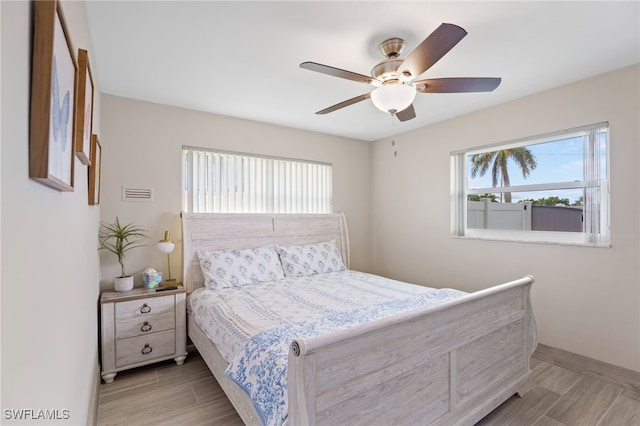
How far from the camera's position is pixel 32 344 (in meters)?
0.71

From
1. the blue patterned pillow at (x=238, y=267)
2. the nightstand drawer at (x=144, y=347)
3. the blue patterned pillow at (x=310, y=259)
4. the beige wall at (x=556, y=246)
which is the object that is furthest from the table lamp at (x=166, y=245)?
the beige wall at (x=556, y=246)

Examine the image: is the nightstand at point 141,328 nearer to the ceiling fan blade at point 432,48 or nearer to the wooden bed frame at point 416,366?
the wooden bed frame at point 416,366

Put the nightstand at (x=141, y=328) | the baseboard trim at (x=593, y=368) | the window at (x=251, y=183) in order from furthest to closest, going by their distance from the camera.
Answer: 1. the window at (x=251, y=183)
2. the nightstand at (x=141, y=328)
3. the baseboard trim at (x=593, y=368)

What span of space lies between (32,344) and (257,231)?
111 inches

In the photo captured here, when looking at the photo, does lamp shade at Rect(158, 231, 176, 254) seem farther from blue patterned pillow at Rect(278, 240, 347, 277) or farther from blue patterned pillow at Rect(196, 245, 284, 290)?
blue patterned pillow at Rect(278, 240, 347, 277)

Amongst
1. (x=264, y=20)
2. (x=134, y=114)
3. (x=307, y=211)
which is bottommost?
(x=307, y=211)

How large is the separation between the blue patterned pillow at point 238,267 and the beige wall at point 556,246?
1876 millimetres

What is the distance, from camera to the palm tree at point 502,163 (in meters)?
3.08

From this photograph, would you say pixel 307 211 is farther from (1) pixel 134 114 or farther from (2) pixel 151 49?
(2) pixel 151 49

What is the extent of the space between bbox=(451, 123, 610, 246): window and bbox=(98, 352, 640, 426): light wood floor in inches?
45.8

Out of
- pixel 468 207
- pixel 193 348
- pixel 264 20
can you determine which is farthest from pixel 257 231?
pixel 468 207

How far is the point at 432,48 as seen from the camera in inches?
61.2

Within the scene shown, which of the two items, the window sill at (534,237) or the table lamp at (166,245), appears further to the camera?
the table lamp at (166,245)

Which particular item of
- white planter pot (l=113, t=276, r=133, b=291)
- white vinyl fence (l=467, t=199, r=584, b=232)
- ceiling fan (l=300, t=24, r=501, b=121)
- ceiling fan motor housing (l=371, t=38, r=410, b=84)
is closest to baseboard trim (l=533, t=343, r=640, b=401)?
white vinyl fence (l=467, t=199, r=584, b=232)
